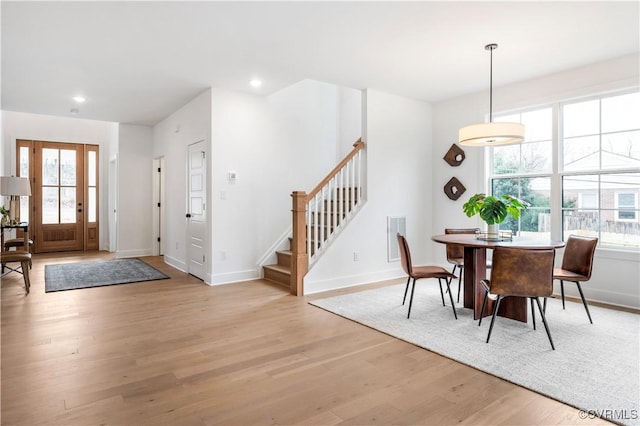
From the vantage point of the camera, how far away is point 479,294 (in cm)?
367

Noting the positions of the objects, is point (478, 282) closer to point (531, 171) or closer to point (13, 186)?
point (531, 171)

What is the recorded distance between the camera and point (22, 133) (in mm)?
8102

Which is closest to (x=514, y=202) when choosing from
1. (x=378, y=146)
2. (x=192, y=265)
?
(x=378, y=146)

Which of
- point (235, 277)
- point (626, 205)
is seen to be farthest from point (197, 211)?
point (626, 205)

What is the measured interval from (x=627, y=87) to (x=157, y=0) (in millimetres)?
4680

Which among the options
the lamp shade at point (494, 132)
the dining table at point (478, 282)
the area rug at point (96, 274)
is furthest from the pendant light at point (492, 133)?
the area rug at point (96, 274)

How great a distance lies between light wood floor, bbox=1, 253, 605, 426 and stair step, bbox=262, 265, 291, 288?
3.41 ft

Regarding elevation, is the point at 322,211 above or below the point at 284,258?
above

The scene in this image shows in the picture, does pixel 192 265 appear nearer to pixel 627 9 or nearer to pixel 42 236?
pixel 42 236

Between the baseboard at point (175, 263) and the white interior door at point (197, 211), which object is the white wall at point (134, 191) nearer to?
the baseboard at point (175, 263)

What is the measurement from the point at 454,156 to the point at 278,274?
314 cm

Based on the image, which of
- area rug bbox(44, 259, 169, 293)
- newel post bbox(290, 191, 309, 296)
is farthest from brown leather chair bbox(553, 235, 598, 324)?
area rug bbox(44, 259, 169, 293)

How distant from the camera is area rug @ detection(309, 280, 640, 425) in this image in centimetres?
222

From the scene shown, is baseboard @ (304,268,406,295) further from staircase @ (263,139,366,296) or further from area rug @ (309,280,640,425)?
area rug @ (309,280,640,425)
